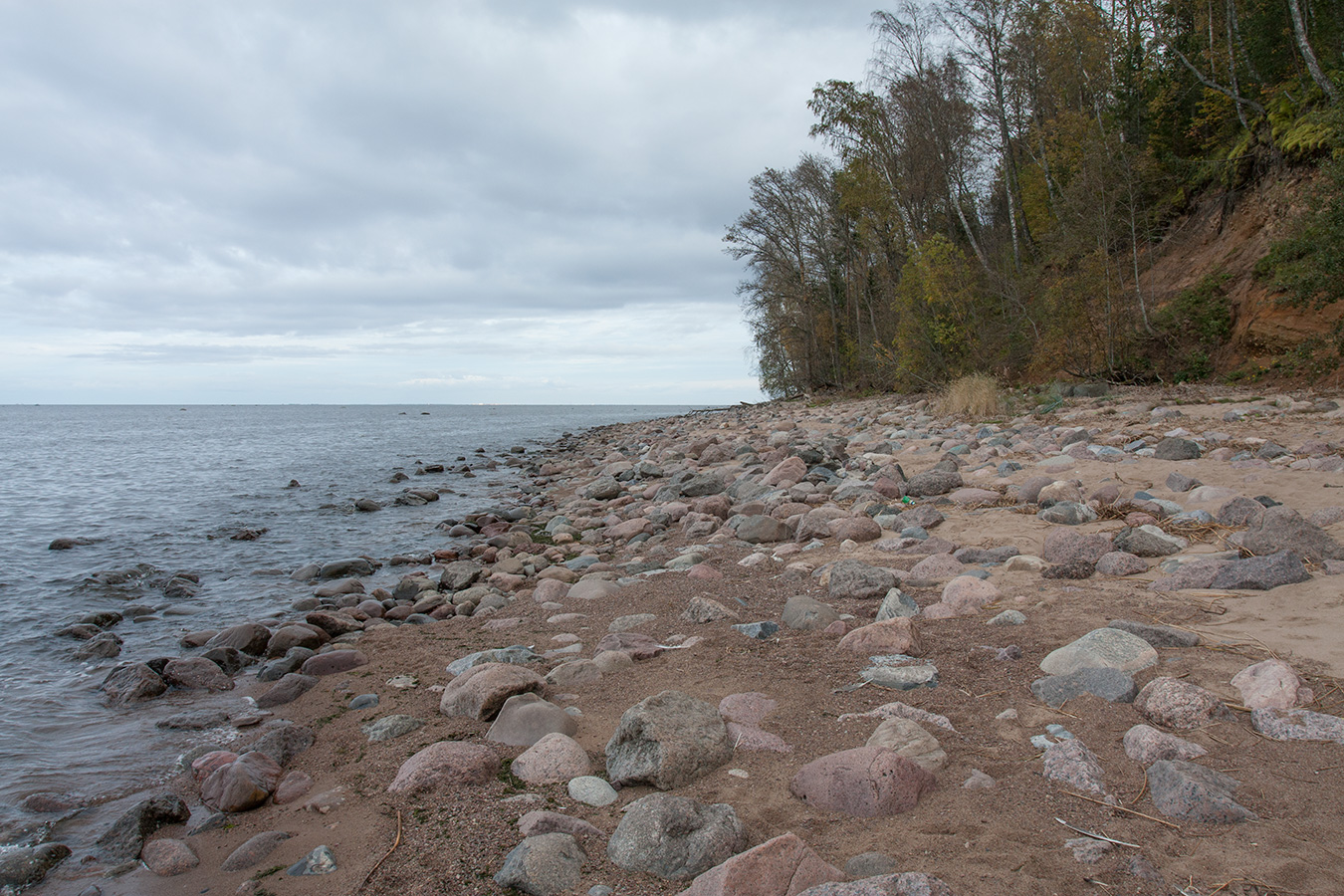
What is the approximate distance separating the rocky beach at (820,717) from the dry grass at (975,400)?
5.40 metres

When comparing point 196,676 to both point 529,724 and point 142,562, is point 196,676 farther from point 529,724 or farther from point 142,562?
point 142,562

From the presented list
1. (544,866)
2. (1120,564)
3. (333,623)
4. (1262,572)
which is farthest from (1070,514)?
(333,623)

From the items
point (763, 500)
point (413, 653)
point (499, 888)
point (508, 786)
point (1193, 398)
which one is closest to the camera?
point (499, 888)

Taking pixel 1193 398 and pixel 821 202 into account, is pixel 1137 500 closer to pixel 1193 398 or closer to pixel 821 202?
pixel 1193 398

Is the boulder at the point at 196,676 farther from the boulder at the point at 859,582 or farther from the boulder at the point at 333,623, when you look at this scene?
the boulder at the point at 859,582

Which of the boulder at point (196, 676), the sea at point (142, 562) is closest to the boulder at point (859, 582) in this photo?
the sea at point (142, 562)

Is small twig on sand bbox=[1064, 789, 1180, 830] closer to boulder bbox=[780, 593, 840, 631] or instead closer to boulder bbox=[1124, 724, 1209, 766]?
boulder bbox=[1124, 724, 1209, 766]

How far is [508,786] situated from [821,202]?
1074 inches

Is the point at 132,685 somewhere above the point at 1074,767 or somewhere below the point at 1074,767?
below

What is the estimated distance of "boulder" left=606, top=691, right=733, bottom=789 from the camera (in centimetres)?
232

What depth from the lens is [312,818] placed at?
8.22ft

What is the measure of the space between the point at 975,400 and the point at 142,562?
40.1ft

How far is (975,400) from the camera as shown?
1148 cm

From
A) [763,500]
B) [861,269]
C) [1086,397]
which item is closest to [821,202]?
[861,269]
